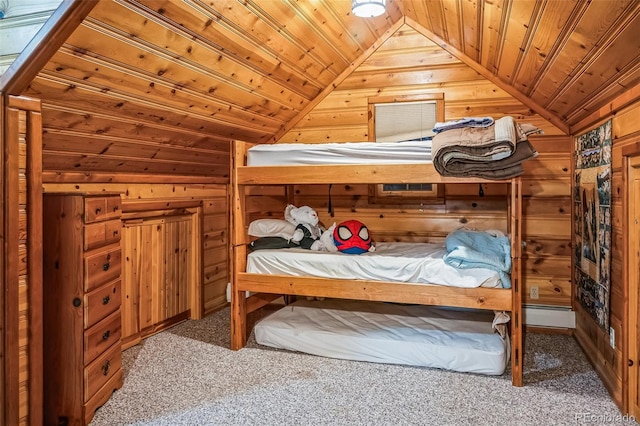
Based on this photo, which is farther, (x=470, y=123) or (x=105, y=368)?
(x=470, y=123)

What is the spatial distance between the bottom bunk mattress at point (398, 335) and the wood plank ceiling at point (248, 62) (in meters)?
1.42

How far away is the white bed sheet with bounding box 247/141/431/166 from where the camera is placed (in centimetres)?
250

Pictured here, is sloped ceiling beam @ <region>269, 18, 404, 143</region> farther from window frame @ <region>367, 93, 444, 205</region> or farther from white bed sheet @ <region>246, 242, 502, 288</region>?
white bed sheet @ <region>246, 242, 502, 288</region>

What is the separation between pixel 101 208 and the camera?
210cm

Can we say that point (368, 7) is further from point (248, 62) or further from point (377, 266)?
point (377, 266)

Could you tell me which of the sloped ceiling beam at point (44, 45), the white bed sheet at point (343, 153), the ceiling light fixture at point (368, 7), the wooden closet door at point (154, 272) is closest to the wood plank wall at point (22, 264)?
the sloped ceiling beam at point (44, 45)

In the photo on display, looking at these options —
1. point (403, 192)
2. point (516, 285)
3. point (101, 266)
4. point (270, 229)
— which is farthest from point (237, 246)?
point (516, 285)

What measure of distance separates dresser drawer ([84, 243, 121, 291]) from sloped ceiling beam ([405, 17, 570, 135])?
270 cm

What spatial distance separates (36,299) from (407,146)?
6.55 feet

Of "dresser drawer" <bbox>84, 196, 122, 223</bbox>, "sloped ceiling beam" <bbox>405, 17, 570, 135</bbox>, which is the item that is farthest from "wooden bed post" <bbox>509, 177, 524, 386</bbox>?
"dresser drawer" <bbox>84, 196, 122, 223</bbox>

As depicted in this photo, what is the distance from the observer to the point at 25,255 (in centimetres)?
180

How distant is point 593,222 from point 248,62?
2.34 meters

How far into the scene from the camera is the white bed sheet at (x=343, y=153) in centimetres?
250

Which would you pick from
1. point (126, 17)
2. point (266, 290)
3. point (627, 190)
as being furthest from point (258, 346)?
point (627, 190)
